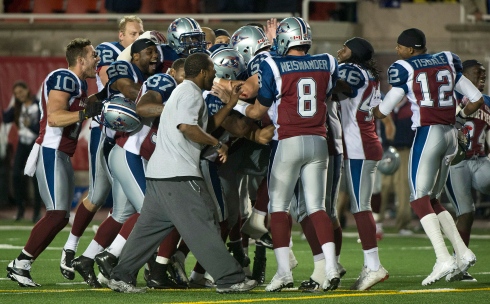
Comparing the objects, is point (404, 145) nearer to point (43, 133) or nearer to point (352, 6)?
point (352, 6)

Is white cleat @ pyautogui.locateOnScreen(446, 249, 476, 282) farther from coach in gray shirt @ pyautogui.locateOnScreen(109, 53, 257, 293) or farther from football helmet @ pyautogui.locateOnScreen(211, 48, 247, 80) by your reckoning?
football helmet @ pyautogui.locateOnScreen(211, 48, 247, 80)

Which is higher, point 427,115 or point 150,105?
point 150,105

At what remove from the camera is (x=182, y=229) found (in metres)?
7.15

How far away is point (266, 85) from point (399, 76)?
1273 millimetres

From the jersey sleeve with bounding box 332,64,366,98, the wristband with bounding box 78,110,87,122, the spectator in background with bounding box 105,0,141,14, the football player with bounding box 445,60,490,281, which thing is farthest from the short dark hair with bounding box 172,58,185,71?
the spectator in background with bounding box 105,0,141,14

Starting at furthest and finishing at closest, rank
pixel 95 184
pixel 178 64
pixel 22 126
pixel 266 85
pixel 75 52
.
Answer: pixel 22 126 < pixel 95 184 < pixel 75 52 < pixel 178 64 < pixel 266 85

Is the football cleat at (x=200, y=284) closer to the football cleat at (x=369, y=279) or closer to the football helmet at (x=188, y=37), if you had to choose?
the football cleat at (x=369, y=279)

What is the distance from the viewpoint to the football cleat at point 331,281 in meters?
7.23

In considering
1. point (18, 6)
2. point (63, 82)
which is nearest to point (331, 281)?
point (63, 82)

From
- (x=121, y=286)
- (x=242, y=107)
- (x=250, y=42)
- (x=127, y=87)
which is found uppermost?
(x=250, y=42)

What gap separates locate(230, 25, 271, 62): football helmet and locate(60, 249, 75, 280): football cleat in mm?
2206

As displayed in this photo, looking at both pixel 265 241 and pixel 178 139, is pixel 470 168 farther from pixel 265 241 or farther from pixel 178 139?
pixel 178 139

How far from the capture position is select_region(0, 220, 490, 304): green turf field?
7039 mm

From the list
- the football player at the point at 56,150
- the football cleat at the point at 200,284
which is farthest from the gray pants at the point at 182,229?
the football player at the point at 56,150
